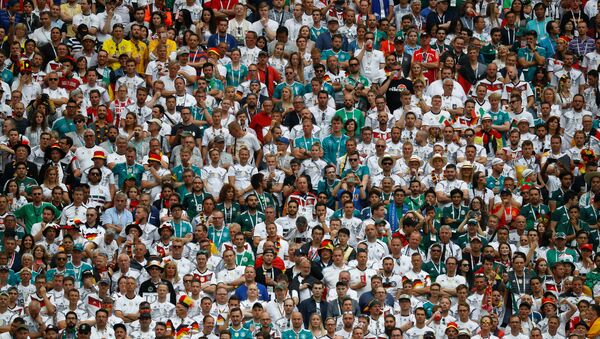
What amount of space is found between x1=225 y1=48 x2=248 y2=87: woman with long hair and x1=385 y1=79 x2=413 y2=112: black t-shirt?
2.45m

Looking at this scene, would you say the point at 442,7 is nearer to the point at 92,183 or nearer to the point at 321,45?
the point at 321,45

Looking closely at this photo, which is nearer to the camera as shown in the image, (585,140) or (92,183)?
(92,183)

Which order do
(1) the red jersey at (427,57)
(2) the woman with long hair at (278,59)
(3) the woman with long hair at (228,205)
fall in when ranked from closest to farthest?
(3) the woman with long hair at (228,205)
(2) the woman with long hair at (278,59)
(1) the red jersey at (427,57)

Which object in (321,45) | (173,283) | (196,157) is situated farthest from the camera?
(321,45)

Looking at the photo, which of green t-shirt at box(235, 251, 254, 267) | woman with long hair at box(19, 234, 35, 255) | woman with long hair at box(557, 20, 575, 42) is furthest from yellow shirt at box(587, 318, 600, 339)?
woman with long hair at box(19, 234, 35, 255)

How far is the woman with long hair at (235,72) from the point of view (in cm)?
2934

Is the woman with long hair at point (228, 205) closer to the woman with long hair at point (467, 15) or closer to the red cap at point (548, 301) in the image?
the red cap at point (548, 301)

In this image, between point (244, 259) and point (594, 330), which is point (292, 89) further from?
point (594, 330)

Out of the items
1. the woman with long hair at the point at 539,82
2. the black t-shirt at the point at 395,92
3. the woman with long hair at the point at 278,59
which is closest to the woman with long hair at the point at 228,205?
the woman with long hair at the point at 278,59

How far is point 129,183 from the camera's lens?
26734mm

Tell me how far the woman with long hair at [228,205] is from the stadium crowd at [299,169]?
3cm

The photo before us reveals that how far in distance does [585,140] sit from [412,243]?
459 centimetres

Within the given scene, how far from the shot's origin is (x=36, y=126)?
27703 millimetres

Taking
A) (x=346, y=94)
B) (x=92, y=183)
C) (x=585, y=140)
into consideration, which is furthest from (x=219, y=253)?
(x=585, y=140)
